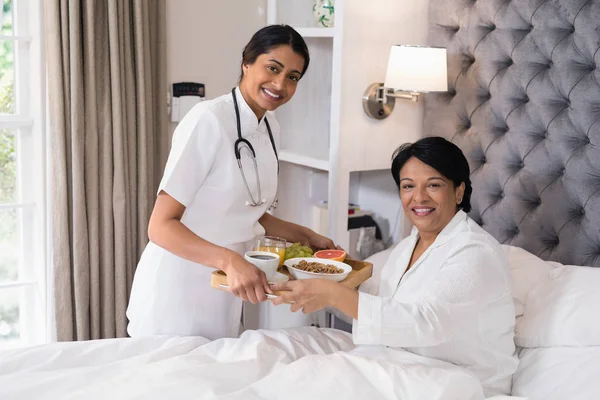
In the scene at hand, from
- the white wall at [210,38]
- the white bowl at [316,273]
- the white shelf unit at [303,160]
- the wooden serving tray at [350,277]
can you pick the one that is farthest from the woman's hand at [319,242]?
the white wall at [210,38]

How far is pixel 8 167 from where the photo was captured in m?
2.93

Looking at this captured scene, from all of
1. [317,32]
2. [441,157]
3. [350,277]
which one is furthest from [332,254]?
[317,32]

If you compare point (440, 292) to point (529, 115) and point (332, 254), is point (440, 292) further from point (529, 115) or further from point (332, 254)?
point (529, 115)

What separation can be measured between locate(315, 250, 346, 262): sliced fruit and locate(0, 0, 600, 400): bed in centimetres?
26

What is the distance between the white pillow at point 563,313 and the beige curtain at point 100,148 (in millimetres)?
1628

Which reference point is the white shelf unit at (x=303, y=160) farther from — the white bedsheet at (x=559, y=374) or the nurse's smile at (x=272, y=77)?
the white bedsheet at (x=559, y=374)

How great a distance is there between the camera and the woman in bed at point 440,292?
1.81m

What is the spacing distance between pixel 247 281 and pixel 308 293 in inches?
6.7

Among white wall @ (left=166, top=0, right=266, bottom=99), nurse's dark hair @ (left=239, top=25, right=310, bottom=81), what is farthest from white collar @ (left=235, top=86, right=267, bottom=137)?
white wall @ (left=166, top=0, right=266, bottom=99)

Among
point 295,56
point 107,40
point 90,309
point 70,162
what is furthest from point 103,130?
point 295,56

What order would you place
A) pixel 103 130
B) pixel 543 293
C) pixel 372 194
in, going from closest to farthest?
pixel 543 293, pixel 103 130, pixel 372 194

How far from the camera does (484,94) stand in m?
2.78

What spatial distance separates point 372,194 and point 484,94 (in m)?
0.84

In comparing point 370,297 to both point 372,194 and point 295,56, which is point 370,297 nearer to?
point 295,56
